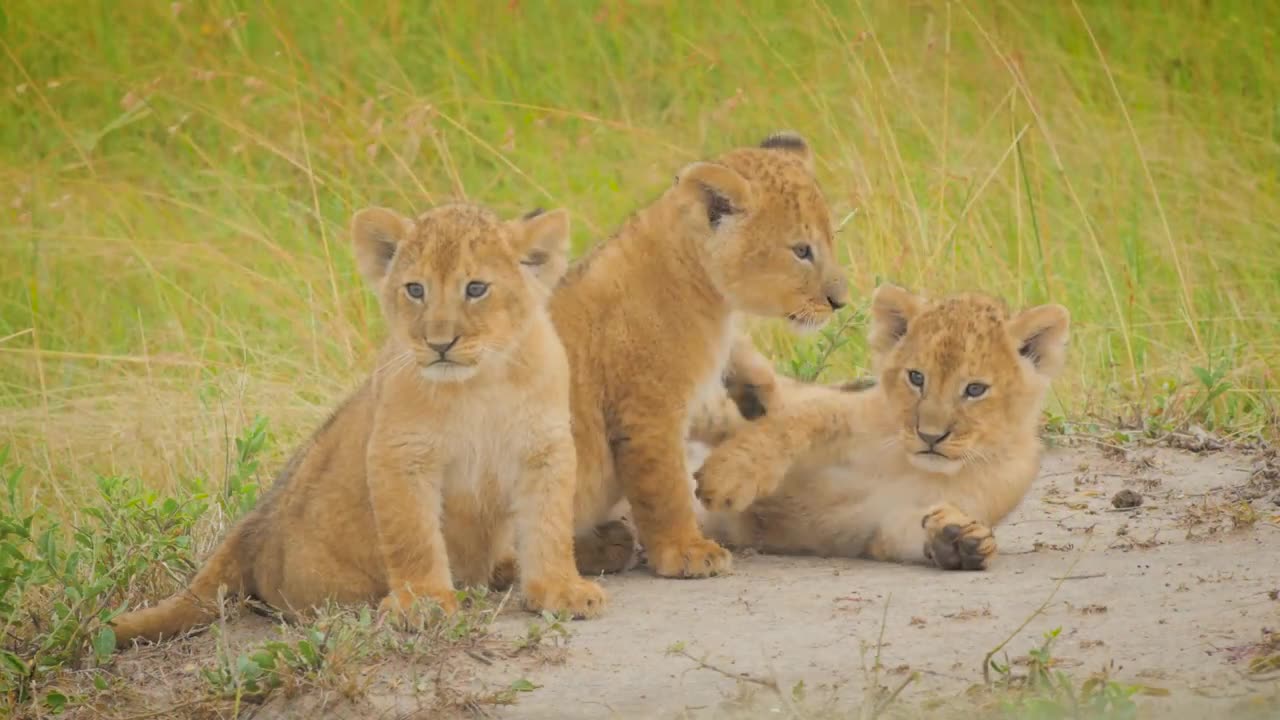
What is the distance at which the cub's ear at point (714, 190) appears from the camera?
5.77m

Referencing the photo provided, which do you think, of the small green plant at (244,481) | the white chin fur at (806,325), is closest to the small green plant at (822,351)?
the white chin fur at (806,325)

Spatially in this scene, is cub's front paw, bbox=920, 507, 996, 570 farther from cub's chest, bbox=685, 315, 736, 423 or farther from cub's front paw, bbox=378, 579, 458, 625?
cub's front paw, bbox=378, 579, 458, 625

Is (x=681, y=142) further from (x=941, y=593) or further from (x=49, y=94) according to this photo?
(x=941, y=593)

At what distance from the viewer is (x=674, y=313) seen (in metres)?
5.76

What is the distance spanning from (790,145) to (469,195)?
13.3 ft

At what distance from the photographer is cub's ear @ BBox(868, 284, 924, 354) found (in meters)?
5.87

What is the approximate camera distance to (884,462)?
5.94 metres

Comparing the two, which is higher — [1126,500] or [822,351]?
[822,351]

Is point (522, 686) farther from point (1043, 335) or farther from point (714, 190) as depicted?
point (1043, 335)

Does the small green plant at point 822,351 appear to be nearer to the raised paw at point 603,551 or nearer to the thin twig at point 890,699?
the raised paw at point 603,551

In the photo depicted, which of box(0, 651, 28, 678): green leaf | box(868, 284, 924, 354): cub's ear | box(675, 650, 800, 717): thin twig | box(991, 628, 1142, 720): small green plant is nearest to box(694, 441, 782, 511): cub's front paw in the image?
box(868, 284, 924, 354): cub's ear

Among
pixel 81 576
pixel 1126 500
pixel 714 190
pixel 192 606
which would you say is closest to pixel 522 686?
pixel 192 606

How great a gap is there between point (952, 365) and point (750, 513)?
0.90 meters

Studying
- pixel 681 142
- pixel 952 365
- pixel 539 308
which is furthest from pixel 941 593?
pixel 681 142
